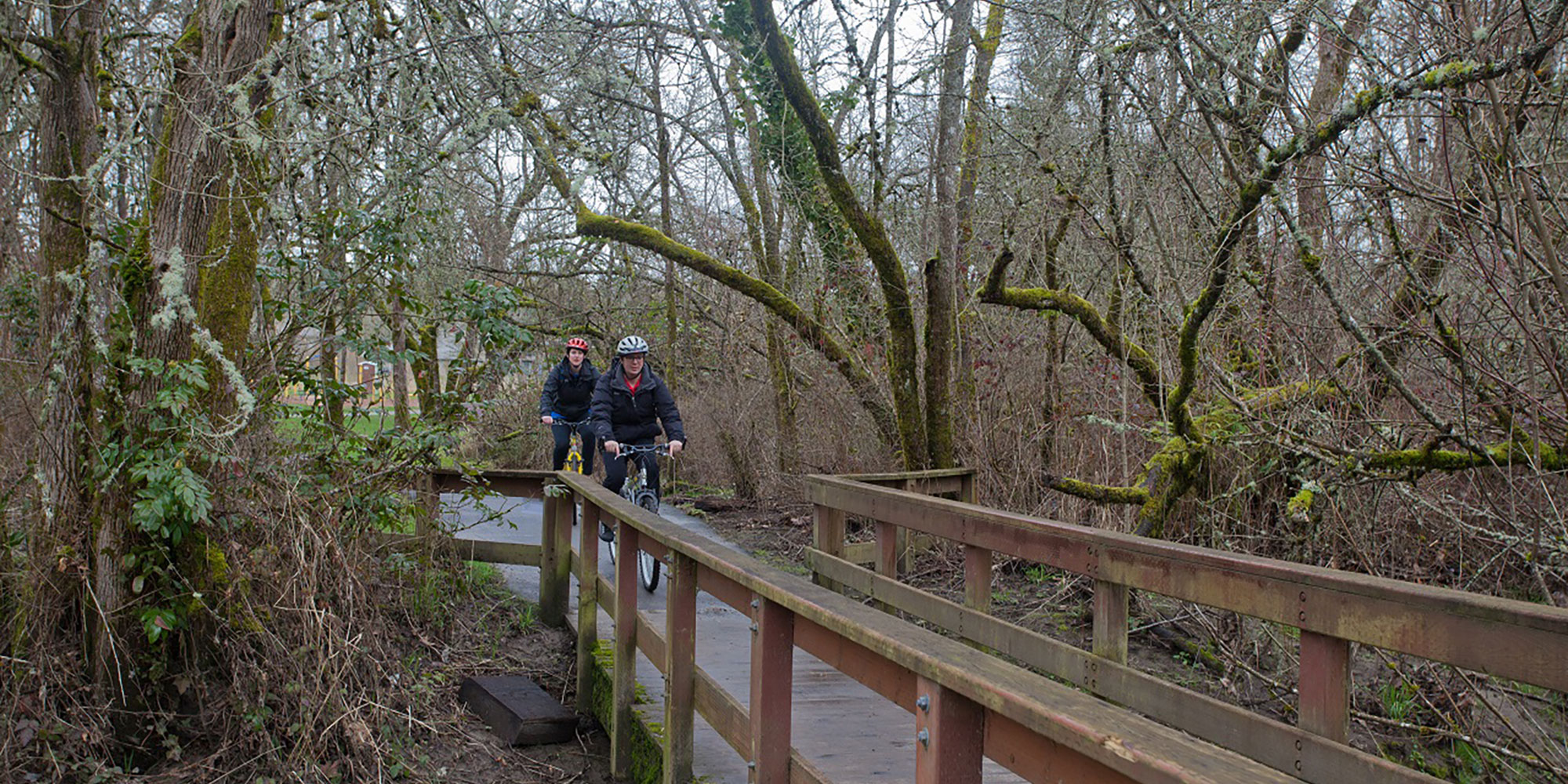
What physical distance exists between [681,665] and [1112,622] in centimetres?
187

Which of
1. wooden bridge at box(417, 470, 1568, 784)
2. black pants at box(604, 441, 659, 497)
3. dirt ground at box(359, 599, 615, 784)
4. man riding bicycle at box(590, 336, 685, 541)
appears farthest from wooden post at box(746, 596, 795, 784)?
black pants at box(604, 441, 659, 497)

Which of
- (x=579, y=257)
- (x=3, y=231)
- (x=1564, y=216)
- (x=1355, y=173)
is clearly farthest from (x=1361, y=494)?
(x=579, y=257)

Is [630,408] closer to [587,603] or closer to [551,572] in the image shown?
[551,572]

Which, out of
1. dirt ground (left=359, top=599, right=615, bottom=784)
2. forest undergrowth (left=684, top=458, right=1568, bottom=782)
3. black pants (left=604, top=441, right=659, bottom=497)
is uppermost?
black pants (left=604, top=441, right=659, bottom=497)

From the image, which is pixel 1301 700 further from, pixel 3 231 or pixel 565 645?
pixel 3 231

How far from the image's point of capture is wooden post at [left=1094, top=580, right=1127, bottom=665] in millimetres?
5145

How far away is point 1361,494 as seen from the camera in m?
7.16

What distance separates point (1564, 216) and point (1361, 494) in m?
2.52

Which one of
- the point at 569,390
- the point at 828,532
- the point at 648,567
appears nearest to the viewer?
the point at 828,532

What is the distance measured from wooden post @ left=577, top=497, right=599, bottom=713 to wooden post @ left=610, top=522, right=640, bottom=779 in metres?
1.03

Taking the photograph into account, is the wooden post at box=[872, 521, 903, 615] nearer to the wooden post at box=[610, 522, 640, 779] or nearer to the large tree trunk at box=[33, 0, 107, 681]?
the wooden post at box=[610, 522, 640, 779]

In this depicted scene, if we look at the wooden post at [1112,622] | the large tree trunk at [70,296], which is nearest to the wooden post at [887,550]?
the wooden post at [1112,622]

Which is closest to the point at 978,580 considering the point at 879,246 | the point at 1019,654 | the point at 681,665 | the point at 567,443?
the point at 1019,654

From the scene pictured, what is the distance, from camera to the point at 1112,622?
518cm
